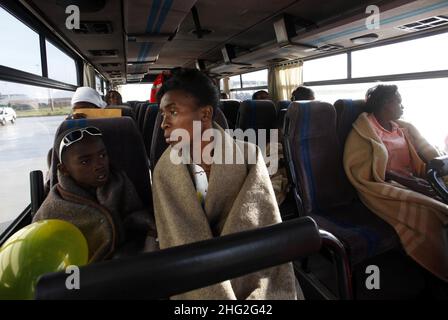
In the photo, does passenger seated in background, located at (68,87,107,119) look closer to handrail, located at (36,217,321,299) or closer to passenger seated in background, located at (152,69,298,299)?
passenger seated in background, located at (152,69,298,299)

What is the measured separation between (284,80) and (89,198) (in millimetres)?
5889

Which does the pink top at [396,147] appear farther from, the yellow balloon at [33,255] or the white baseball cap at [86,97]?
the white baseball cap at [86,97]

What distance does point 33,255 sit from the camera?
827 millimetres

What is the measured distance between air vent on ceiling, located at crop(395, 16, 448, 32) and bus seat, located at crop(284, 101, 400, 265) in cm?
201

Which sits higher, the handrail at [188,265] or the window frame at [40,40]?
the window frame at [40,40]

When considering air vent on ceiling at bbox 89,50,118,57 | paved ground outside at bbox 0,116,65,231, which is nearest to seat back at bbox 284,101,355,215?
paved ground outside at bbox 0,116,65,231

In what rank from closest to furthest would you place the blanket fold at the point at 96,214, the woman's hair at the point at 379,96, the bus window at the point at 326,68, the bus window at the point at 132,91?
1. the blanket fold at the point at 96,214
2. the woman's hair at the point at 379,96
3. the bus window at the point at 326,68
4. the bus window at the point at 132,91

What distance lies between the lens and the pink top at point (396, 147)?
7.13 feet

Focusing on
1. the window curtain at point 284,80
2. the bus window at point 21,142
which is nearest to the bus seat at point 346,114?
the bus window at point 21,142

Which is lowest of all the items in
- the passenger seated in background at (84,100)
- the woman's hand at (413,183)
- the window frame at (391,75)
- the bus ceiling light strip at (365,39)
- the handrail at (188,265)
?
the woman's hand at (413,183)

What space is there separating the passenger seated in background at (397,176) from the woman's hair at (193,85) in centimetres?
124

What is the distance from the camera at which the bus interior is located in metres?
0.42

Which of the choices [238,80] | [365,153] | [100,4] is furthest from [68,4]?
[238,80]
